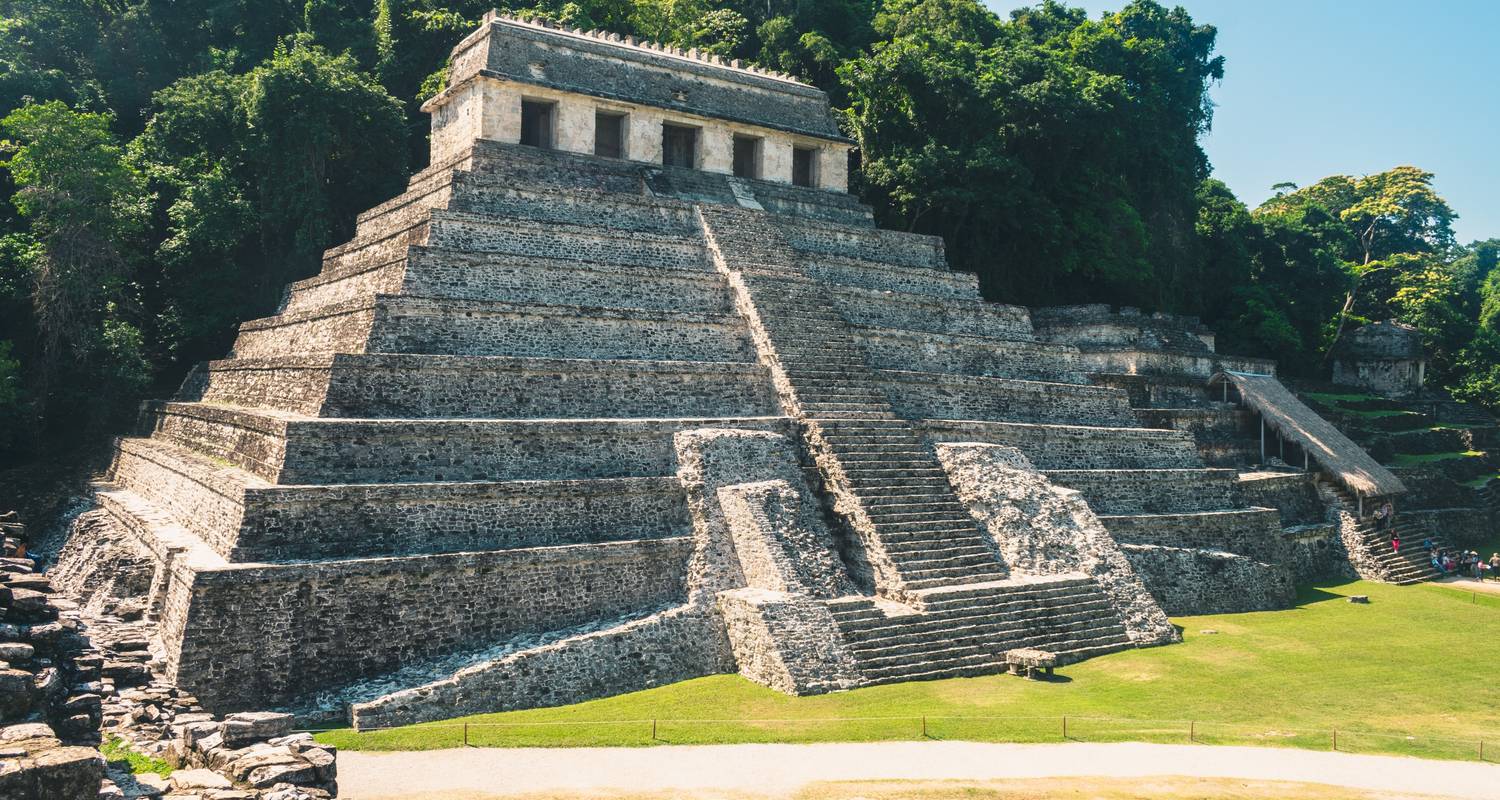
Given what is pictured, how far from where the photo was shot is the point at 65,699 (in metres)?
9.88

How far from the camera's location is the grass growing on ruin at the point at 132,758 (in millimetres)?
10484

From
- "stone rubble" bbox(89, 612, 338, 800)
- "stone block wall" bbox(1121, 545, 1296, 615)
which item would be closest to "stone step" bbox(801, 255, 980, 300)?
"stone block wall" bbox(1121, 545, 1296, 615)

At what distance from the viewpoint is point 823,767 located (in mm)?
11805

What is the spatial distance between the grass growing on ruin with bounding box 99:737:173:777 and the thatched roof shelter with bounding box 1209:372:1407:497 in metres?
26.5

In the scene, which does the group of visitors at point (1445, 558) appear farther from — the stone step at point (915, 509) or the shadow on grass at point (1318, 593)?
the stone step at point (915, 509)

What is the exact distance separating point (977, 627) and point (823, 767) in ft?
17.7

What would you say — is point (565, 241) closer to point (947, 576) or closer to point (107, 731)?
point (947, 576)

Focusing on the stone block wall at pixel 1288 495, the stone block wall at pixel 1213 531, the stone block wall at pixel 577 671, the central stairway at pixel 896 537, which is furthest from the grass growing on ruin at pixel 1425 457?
the stone block wall at pixel 577 671

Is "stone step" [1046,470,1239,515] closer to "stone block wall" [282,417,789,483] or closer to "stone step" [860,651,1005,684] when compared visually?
"stone step" [860,651,1005,684]

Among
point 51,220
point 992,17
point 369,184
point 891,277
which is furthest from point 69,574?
point 992,17

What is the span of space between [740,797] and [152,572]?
34.7 ft

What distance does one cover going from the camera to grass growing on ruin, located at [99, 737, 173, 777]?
34.4 feet

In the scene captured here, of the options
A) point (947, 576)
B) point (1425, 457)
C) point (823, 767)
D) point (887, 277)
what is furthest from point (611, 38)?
point (1425, 457)

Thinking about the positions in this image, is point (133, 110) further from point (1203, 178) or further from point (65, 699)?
point (1203, 178)
